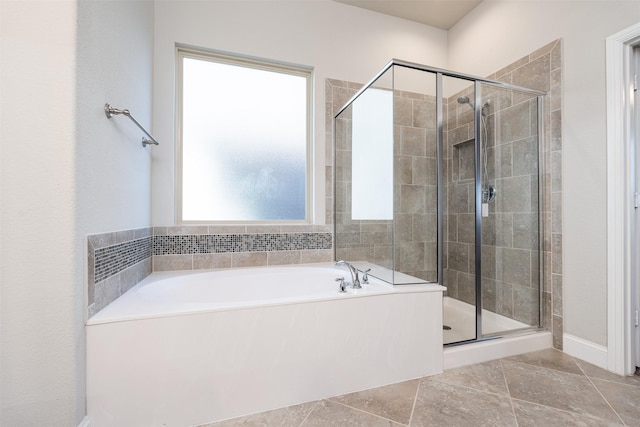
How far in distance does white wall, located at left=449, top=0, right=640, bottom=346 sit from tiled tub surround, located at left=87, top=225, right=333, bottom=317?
68.8 inches

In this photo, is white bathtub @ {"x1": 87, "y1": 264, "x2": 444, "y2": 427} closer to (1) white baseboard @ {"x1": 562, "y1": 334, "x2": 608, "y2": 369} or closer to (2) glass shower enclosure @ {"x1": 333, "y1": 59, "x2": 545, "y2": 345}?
(2) glass shower enclosure @ {"x1": 333, "y1": 59, "x2": 545, "y2": 345}

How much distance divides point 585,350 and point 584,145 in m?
1.31

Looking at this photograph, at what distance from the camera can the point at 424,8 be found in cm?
272

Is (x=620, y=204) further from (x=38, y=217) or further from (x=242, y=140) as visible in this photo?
(x=38, y=217)

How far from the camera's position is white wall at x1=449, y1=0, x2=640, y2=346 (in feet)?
Result: 5.74

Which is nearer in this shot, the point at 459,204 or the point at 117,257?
the point at 117,257

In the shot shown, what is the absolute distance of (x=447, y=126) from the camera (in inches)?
82.4

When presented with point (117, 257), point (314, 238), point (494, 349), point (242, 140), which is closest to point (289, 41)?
point (242, 140)

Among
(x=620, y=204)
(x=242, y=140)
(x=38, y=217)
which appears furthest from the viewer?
(x=242, y=140)

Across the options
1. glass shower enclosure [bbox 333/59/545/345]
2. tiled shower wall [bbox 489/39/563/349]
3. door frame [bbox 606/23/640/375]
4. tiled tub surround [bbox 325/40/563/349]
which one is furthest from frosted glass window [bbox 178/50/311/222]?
door frame [bbox 606/23/640/375]

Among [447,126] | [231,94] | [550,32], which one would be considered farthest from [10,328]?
[550,32]

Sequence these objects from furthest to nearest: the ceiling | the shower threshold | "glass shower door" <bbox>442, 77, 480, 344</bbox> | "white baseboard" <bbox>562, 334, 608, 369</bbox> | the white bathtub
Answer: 1. the ceiling
2. "glass shower door" <bbox>442, 77, 480, 344</bbox>
3. the shower threshold
4. "white baseboard" <bbox>562, 334, 608, 369</bbox>
5. the white bathtub

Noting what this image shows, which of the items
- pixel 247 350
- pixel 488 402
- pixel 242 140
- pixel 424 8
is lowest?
pixel 488 402

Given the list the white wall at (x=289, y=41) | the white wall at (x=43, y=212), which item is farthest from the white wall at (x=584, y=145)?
the white wall at (x=43, y=212)
